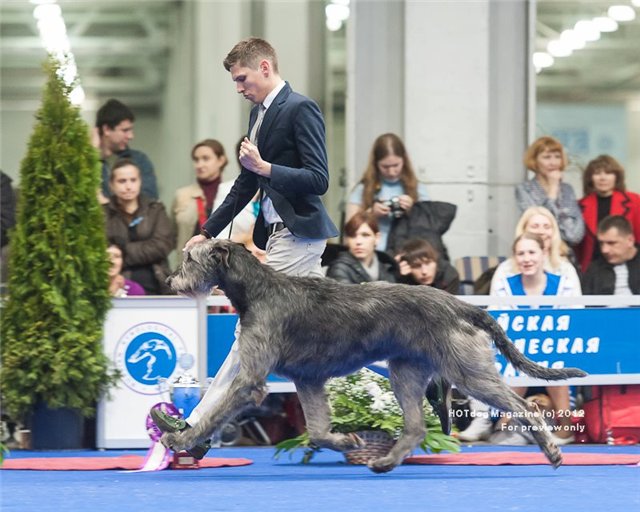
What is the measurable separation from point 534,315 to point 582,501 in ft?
11.1

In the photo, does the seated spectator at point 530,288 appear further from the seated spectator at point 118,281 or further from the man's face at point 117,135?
the man's face at point 117,135

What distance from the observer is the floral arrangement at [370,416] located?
831 cm

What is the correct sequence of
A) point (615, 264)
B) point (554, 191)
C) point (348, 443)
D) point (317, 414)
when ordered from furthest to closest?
point (554, 191), point (615, 264), point (348, 443), point (317, 414)

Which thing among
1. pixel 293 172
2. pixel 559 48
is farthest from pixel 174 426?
pixel 559 48

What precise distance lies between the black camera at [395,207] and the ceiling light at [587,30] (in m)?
3.25

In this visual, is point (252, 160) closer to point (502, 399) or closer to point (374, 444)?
point (502, 399)

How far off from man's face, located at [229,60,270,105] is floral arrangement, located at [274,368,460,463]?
6.24 ft

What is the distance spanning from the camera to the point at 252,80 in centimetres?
738

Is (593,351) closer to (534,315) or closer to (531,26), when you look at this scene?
(534,315)

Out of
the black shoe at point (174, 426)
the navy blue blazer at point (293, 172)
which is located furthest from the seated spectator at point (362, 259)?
the black shoe at point (174, 426)

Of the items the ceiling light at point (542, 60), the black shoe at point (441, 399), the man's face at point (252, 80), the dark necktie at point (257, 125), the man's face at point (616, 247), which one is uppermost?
the ceiling light at point (542, 60)

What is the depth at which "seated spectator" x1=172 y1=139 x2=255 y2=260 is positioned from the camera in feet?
36.3

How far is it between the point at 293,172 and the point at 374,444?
188 centimetres

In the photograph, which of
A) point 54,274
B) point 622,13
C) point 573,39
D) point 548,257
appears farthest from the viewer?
point 622,13
